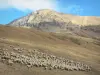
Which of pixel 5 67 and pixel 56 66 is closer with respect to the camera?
pixel 5 67

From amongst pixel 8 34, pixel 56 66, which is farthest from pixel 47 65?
pixel 8 34

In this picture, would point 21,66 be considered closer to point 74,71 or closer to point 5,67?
point 5,67

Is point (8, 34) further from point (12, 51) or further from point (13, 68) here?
point (13, 68)

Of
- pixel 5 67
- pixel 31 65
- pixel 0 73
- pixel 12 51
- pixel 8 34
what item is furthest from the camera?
pixel 8 34

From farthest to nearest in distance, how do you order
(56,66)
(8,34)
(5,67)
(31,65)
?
(8,34), (56,66), (31,65), (5,67)

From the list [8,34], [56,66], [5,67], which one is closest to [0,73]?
[5,67]

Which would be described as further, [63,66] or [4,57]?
[63,66]

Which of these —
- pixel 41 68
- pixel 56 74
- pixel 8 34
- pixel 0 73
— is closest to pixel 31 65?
pixel 41 68

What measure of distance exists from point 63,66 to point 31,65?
163 inches

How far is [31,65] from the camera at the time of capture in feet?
83.3

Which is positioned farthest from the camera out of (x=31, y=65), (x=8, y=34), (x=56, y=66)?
(x=8, y=34)

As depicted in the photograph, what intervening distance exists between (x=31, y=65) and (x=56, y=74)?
8.32ft

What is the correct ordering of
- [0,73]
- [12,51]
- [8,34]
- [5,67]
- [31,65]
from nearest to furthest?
[0,73] → [5,67] → [31,65] → [12,51] → [8,34]

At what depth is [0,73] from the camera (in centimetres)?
2161
